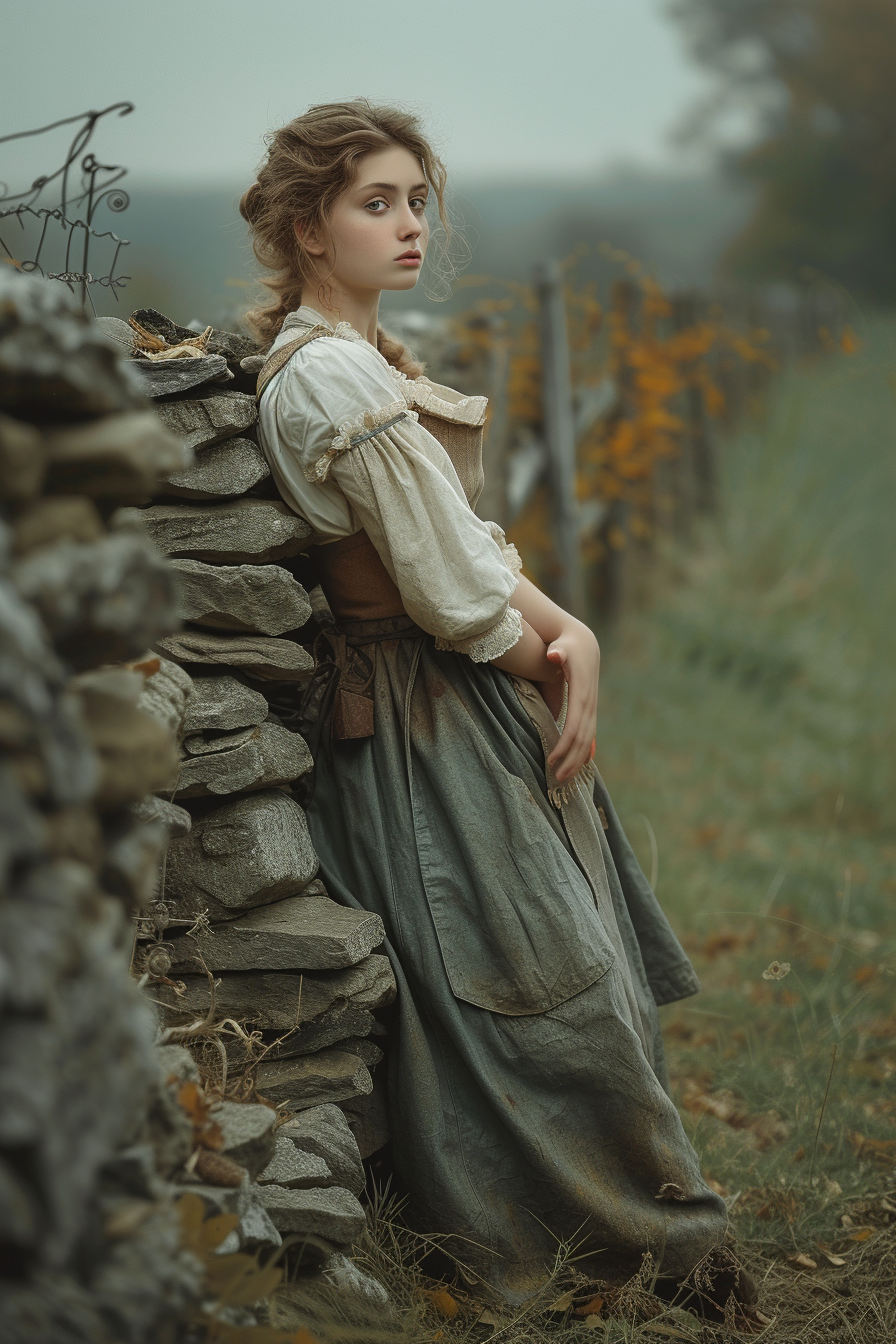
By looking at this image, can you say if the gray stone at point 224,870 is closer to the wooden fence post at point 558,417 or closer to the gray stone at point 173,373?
the gray stone at point 173,373

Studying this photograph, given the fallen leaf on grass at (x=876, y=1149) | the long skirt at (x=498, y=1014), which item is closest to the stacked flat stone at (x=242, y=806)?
the long skirt at (x=498, y=1014)

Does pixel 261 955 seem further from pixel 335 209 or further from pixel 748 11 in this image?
pixel 748 11

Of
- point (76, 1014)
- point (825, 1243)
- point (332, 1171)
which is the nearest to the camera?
point (76, 1014)

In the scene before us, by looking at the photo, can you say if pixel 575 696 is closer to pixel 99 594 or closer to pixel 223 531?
pixel 223 531

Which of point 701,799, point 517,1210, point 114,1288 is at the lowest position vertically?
point 701,799

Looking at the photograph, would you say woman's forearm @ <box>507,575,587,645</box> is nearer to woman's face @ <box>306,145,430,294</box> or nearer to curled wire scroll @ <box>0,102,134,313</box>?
woman's face @ <box>306,145,430,294</box>

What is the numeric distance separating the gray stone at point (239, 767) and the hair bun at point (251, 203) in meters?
0.88

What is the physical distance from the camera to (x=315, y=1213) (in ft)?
4.63

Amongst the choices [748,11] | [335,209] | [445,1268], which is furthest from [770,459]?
[748,11]

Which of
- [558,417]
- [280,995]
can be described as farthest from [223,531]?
[558,417]

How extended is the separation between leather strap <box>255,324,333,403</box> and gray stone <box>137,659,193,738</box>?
466mm

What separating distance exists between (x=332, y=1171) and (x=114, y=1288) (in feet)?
2.56

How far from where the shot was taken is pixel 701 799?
12.6 ft

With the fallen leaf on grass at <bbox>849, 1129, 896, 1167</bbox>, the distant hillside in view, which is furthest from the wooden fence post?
the fallen leaf on grass at <bbox>849, 1129, 896, 1167</bbox>
